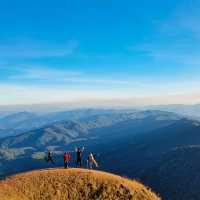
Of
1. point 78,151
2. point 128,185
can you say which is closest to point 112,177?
point 128,185

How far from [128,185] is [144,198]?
10.1 feet

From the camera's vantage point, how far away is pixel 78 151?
202ft

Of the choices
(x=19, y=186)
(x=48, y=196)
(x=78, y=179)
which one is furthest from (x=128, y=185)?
(x=19, y=186)

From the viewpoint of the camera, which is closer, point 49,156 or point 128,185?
point 128,185

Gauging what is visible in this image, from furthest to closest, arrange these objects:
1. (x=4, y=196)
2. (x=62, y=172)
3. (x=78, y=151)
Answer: (x=78, y=151) → (x=62, y=172) → (x=4, y=196)

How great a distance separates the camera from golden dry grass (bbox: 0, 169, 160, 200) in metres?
53.9

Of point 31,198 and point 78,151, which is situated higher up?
point 78,151

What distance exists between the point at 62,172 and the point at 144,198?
12737 mm

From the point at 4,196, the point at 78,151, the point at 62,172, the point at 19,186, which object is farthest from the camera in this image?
the point at 78,151

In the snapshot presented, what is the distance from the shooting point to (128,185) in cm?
5672

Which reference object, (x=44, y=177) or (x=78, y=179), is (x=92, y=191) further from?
(x=44, y=177)

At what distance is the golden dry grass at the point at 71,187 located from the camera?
53938mm

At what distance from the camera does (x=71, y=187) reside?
55656 millimetres

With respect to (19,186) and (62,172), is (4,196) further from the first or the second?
(62,172)
